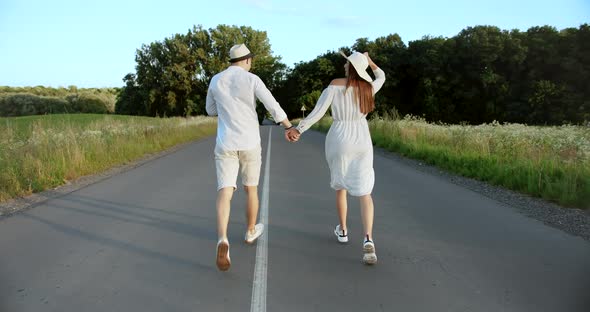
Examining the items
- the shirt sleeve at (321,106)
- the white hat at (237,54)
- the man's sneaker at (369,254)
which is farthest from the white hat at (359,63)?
the man's sneaker at (369,254)

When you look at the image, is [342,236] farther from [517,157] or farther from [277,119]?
[517,157]

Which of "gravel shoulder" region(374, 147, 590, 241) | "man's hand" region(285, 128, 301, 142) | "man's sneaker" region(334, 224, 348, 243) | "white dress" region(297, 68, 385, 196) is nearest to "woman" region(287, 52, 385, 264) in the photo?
"white dress" region(297, 68, 385, 196)

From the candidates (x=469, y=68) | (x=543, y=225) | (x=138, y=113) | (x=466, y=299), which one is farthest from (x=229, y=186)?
(x=138, y=113)

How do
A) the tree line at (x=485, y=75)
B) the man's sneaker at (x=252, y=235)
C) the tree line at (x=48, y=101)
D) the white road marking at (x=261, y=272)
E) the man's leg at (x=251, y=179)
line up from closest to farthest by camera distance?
the white road marking at (x=261, y=272) → the man's leg at (x=251, y=179) → the man's sneaker at (x=252, y=235) → the tree line at (x=485, y=75) → the tree line at (x=48, y=101)

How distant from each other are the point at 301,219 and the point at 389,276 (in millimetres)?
2294

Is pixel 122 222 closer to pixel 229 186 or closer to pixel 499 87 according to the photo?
pixel 229 186

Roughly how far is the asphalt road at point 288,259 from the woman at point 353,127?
714 mm

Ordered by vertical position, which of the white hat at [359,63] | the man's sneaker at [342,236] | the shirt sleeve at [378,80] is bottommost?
the man's sneaker at [342,236]

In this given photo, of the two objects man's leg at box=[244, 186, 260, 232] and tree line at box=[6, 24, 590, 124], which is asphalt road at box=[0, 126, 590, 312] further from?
tree line at box=[6, 24, 590, 124]

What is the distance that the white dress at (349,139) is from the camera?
15.3 ft

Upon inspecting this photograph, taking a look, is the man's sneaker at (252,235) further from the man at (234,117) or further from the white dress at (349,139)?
the white dress at (349,139)

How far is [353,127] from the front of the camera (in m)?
4.70

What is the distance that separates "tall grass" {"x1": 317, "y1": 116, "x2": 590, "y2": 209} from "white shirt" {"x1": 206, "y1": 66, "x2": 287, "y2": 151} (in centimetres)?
549

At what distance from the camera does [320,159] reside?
48.2 feet
